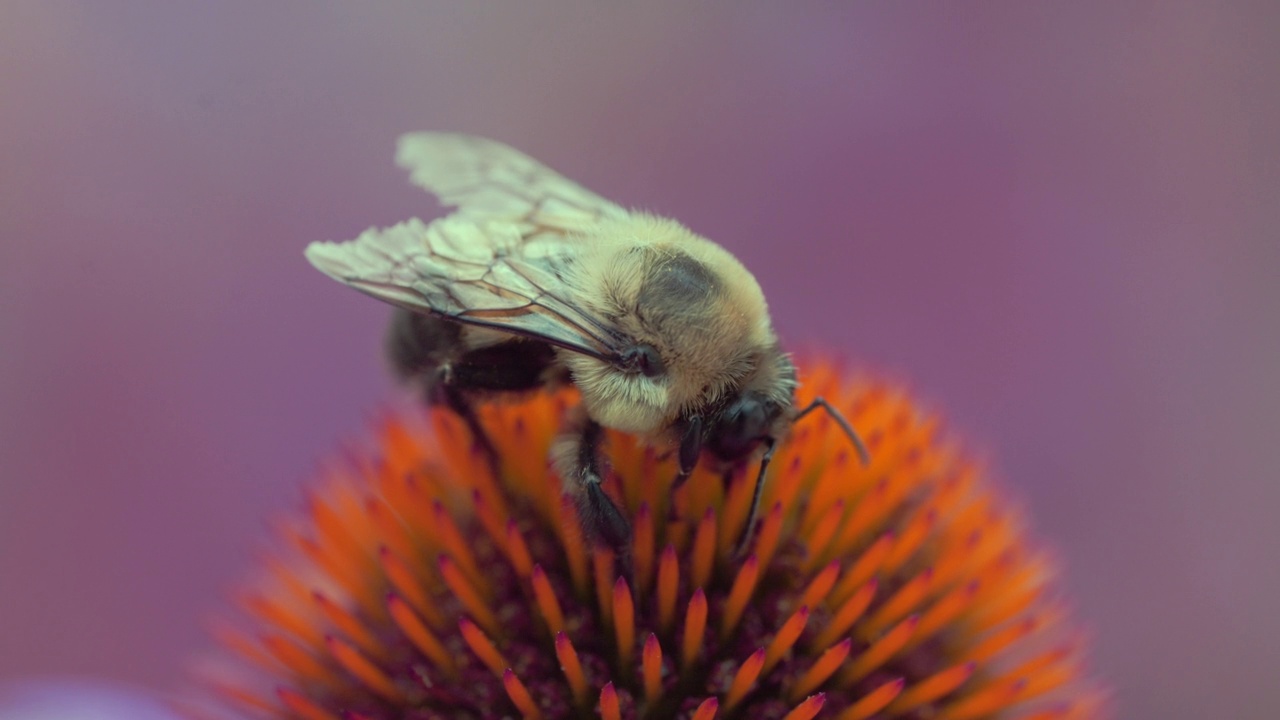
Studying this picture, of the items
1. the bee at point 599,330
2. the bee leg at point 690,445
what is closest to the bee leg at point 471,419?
the bee at point 599,330

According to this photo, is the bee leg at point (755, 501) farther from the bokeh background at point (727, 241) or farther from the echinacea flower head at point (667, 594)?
the bokeh background at point (727, 241)

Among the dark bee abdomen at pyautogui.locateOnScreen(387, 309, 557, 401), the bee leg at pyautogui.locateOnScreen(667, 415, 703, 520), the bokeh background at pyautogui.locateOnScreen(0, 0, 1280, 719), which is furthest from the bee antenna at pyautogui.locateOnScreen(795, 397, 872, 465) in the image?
the bokeh background at pyautogui.locateOnScreen(0, 0, 1280, 719)

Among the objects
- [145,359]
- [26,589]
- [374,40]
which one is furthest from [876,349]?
[26,589]

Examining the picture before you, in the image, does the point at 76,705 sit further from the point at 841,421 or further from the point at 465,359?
the point at 841,421

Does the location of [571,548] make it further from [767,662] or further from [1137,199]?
[1137,199]

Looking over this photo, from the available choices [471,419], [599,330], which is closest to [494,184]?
[471,419]

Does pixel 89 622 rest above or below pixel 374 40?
below
